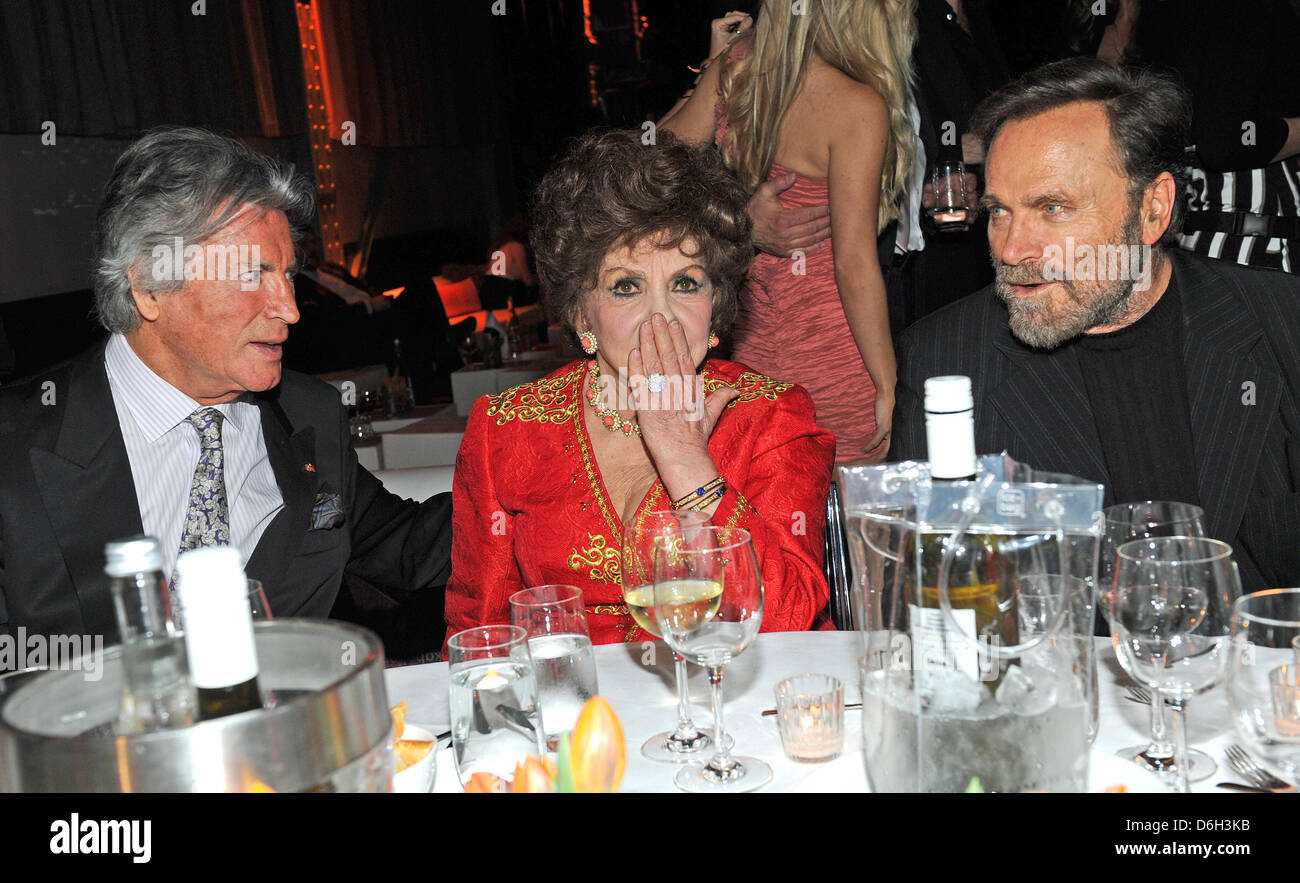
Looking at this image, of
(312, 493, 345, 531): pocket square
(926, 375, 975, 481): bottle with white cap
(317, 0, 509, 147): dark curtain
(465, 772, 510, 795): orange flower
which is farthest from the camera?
(317, 0, 509, 147): dark curtain

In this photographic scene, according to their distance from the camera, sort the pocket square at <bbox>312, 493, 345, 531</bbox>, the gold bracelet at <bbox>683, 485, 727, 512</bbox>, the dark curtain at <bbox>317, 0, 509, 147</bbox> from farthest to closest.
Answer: the dark curtain at <bbox>317, 0, 509, 147</bbox> < the pocket square at <bbox>312, 493, 345, 531</bbox> < the gold bracelet at <bbox>683, 485, 727, 512</bbox>

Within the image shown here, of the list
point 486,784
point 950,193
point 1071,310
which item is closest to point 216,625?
point 486,784

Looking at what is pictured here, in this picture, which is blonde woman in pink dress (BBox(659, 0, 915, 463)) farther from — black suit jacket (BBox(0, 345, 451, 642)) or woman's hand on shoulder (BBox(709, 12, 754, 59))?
black suit jacket (BBox(0, 345, 451, 642))

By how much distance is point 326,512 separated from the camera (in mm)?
2115

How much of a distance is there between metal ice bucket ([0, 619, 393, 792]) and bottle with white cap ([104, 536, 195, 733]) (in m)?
0.02

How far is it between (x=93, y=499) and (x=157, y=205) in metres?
0.53

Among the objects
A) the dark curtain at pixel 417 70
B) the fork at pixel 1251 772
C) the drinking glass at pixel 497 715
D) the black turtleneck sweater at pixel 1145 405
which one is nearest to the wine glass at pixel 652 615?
the drinking glass at pixel 497 715

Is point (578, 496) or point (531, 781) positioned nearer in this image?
point (531, 781)

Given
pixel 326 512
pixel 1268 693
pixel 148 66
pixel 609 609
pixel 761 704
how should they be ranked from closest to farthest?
1. pixel 1268 693
2. pixel 761 704
3. pixel 609 609
4. pixel 326 512
5. pixel 148 66

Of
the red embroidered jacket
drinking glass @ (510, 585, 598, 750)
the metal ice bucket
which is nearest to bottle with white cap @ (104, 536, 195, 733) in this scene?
the metal ice bucket

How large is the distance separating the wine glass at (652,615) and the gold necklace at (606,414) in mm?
Answer: 849

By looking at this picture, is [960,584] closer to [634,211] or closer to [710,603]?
[710,603]

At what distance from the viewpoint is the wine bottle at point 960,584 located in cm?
90

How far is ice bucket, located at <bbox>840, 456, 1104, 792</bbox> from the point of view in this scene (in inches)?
35.5
